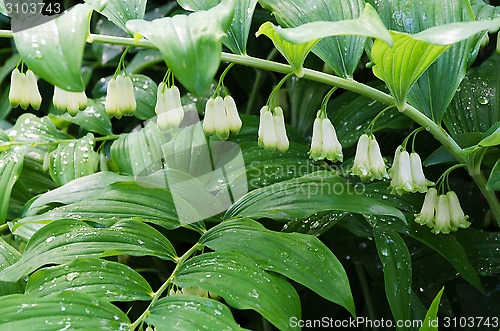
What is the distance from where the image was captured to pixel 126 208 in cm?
98

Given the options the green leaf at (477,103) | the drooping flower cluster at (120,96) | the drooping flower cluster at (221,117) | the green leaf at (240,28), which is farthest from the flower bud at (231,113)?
the green leaf at (477,103)

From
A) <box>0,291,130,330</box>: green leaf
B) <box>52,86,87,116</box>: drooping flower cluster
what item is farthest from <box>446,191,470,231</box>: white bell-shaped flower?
<box>52,86,87,116</box>: drooping flower cluster

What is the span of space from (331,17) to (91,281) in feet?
2.20

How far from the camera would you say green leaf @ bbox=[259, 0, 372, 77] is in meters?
0.95

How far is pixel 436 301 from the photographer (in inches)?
31.6

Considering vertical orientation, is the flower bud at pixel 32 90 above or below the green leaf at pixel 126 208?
above

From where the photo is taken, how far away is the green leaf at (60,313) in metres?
0.66

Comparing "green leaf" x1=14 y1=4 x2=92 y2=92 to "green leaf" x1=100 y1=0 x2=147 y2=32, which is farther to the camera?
"green leaf" x1=100 y1=0 x2=147 y2=32

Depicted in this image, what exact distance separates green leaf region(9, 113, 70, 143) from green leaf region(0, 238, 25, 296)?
46cm

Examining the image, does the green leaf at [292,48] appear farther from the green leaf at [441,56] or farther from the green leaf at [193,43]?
→ the green leaf at [441,56]

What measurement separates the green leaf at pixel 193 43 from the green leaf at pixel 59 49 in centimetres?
9

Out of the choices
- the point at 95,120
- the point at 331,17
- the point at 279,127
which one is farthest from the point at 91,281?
the point at 95,120

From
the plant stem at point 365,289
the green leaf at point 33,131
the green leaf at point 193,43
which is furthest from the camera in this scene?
the plant stem at point 365,289

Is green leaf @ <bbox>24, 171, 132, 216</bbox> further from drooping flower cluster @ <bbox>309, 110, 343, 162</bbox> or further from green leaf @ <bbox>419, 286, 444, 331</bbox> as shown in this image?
green leaf @ <bbox>419, 286, 444, 331</bbox>
